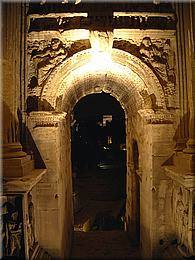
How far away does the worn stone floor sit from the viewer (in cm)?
764

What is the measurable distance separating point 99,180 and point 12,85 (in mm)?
13032

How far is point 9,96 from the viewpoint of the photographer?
523 centimetres

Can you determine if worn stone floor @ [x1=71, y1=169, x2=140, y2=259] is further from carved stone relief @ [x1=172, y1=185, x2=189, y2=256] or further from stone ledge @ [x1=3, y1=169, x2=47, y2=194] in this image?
stone ledge @ [x1=3, y1=169, x2=47, y2=194]

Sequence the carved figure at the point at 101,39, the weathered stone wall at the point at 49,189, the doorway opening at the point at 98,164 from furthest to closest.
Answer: the doorway opening at the point at 98,164 → the weathered stone wall at the point at 49,189 → the carved figure at the point at 101,39

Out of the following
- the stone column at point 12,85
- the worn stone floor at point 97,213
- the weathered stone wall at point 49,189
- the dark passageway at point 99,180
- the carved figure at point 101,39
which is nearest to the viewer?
the stone column at point 12,85

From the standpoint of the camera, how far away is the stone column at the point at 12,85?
4.85 m

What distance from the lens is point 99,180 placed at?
17781mm

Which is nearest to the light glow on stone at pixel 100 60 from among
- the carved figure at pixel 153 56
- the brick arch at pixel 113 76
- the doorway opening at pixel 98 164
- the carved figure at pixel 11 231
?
the brick arch at pixel 113 76

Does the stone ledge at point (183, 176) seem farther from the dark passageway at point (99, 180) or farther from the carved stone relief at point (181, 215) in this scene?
the dark passageway at point (99, 180)

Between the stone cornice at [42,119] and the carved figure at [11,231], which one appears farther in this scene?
the stone cornice at [42,119]

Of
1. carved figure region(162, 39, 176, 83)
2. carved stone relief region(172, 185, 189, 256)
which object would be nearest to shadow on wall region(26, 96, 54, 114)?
carved figure region(162, 39, 176, 83)

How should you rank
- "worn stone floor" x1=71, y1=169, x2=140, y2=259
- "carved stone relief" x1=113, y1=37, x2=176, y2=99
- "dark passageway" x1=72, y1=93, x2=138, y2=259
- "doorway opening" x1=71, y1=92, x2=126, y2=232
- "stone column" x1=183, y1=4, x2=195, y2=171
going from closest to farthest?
1. "stone column" x1=183, y1=4, x2=195, y2=171
2. "carved stone relief" x1=113, y1=37, x2=176, y2=99
3. "worn stone floor" x1=71, y1=169, x2=140, y2=259
4. "dark passageway" x1=72, y1=93, x2=138, y2=259
5. "doorway opening" x1=71, y1=92, x2=126, y2=232

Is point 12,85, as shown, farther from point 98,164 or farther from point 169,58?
point 98,164

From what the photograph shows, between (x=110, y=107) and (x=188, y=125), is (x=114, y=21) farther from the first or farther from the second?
(x=110, y=107)
